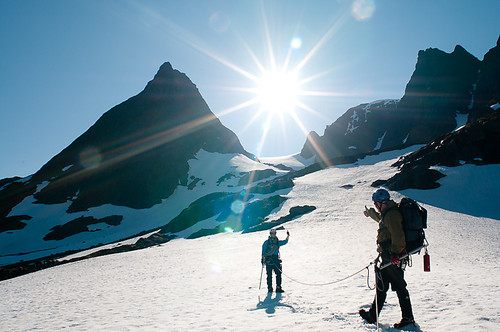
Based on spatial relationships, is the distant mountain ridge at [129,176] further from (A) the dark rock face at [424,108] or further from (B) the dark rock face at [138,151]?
(A) the dark rock face at [424,108]

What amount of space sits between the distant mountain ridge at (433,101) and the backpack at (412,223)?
295ft

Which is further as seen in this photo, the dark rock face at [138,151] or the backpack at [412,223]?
the dark rock face at [138,151]

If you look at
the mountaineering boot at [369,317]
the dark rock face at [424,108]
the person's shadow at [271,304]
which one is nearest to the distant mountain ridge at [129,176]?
the person's shadow at [271,304]

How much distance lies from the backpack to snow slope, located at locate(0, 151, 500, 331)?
1.59 m

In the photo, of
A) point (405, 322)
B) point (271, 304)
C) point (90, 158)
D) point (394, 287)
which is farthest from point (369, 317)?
point (90, 158)

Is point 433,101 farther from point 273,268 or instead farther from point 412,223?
point 412,223

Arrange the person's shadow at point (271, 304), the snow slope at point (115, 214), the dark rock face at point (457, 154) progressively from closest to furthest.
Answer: the person's shadow at point (271, 304)
the dark rock face at point (457, 154)
the snow slope at point (115, 214)

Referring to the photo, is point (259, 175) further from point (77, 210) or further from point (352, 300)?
point (352, 300)

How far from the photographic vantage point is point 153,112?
122062 millimetres

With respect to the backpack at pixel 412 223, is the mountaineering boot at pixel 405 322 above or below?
below

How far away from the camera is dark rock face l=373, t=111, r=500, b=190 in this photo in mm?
43438

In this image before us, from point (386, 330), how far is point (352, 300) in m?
2.89

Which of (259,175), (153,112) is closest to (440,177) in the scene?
(259,175)

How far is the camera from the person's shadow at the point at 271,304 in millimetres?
8125
